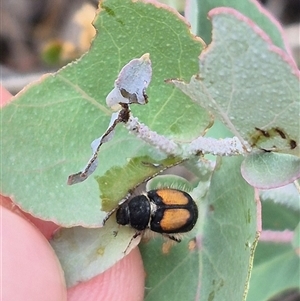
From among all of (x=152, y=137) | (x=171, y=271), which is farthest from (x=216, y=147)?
(x=171, y=271)

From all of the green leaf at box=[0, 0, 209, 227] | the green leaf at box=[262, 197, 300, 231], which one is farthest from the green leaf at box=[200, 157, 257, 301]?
the green leaf at box=[262, 197, 300, 231]

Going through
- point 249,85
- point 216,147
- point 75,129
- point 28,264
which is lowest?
point 28,264

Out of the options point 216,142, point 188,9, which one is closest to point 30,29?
point 188,9

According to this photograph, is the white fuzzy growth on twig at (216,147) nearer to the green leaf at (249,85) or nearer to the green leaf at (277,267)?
the green leaf at (249,85)

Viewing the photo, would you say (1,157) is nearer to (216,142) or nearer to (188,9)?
(216,142)

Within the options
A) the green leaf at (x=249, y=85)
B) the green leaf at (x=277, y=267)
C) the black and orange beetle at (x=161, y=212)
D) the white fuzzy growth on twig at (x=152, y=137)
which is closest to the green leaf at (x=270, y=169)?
the green leaf at (x=249, y=85)

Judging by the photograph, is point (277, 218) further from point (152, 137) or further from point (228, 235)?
point (152, 137)

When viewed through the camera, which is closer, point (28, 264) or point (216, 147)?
point (216, 147)
